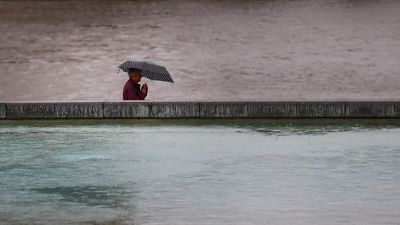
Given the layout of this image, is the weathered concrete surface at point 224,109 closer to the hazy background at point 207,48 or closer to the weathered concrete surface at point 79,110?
the weathered concrete surface at point 79,110

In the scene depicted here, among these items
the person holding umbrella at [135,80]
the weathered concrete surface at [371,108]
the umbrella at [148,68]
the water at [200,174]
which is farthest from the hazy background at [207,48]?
the water at [200,174]

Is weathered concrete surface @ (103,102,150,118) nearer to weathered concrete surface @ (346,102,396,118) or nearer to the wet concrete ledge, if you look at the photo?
the wet concrete ledge

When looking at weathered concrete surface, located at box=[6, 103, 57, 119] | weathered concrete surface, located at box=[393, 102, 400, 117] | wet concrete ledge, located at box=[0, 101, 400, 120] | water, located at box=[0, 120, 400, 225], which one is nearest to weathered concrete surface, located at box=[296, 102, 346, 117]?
wet concrete ledge, located at box=[0, 101, 400, 120]

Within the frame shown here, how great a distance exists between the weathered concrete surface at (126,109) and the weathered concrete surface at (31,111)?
20.3 inches

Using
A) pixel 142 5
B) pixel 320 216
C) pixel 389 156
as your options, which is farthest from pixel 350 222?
Result: pixel 142 5

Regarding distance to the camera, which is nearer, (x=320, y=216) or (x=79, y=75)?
(x=320, y=216)

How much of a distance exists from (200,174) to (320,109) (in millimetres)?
4648

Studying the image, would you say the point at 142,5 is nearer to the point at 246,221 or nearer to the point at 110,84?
the point at 110,84

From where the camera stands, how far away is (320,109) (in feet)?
36.6

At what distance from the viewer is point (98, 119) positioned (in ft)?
36.9

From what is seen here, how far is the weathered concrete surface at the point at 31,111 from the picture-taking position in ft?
36.7

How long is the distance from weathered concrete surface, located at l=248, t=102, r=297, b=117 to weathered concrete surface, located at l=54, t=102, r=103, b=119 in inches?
55.8

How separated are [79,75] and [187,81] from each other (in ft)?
5.01

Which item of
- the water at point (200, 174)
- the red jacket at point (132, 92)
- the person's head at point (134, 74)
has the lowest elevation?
the water at point (200, 174)
